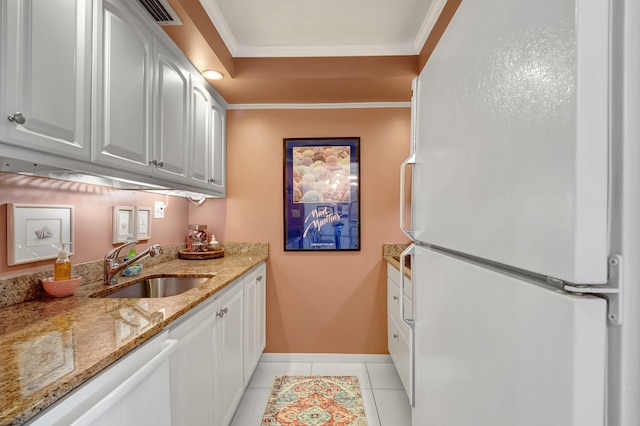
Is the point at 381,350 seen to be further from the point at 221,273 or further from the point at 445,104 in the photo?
the point at 445,104

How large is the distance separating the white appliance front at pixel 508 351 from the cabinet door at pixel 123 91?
1.32 metres

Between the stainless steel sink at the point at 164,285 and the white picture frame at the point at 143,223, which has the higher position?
the white picture frame at the point at 143,223

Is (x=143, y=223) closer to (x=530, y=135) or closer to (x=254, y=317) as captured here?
(x=254, y=317)

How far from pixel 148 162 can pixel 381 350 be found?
7.61 ft

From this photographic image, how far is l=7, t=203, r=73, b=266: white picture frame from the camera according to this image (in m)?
1.19

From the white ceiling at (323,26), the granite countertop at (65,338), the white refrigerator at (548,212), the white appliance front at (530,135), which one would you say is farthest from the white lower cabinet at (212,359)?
the white ceiling at (323,26)

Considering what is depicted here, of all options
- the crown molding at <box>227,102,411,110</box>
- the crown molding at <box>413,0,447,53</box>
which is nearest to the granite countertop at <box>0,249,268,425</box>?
the crown molding at <box>227,102,411,110</box>

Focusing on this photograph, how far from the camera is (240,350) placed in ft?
6.30

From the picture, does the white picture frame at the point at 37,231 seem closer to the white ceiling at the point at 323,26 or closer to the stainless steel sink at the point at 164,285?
the stainless steel sink at the point at 164,285

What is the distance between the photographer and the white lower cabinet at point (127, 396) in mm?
642

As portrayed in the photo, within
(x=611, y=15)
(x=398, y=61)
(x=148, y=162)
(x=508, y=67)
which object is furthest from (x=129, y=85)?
(x=398, y=61)

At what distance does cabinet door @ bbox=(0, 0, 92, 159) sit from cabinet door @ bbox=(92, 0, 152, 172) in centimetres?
7

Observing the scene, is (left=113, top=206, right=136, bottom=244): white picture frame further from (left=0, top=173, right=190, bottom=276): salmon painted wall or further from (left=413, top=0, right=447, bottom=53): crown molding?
(left=413, top=0, right=447, bottom=53): crown molding

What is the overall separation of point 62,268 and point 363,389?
6.63 ft
